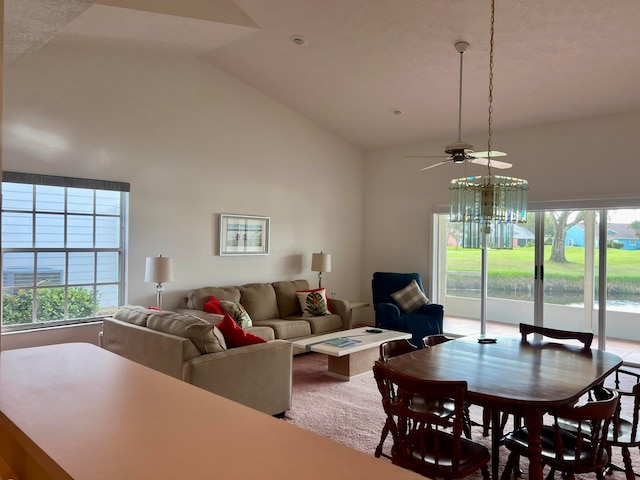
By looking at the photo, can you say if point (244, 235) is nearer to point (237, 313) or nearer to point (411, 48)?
point (237, 313)

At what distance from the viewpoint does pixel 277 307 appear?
649cm

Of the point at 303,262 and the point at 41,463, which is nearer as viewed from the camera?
the point at 41,463

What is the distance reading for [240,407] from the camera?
50.2 inches

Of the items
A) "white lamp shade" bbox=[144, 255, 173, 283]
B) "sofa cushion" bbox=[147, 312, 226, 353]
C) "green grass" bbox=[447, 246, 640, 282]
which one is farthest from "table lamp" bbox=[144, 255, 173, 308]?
"green grass" bbox=[447, 246, 640, 282]

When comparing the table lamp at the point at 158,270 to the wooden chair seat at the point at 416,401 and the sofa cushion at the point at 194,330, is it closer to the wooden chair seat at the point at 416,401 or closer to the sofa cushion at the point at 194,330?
the sofa cushion at the point at 194,330

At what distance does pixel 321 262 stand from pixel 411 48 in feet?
10.6

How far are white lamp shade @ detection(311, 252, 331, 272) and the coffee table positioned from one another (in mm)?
1762

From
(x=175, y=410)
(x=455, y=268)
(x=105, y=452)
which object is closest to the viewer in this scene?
(x=105, y=452)

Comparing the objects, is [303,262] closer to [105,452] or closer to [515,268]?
[515,268]

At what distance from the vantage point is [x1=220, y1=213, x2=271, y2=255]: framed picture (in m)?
6.22

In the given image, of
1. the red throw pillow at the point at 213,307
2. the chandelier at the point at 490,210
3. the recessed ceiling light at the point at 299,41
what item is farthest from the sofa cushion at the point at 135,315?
the recessed ceiling light at the point at 299,41

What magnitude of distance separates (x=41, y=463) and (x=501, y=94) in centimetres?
566

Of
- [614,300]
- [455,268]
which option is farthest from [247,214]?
[614,300]

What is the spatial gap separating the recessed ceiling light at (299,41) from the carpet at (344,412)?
3525 mm
